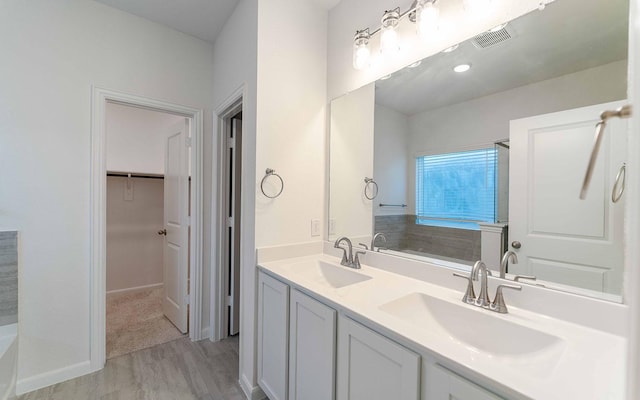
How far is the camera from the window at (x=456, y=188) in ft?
4.03

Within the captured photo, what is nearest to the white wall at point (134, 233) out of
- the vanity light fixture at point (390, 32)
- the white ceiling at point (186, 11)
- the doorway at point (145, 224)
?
the doorway at point (145, 224)

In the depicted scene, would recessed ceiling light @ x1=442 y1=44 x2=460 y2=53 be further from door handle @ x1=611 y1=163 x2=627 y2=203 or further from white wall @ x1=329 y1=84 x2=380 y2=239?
door handle @ x1=611 y1=163 x2=627 y2=203

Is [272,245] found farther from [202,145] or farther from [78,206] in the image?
[78,206]

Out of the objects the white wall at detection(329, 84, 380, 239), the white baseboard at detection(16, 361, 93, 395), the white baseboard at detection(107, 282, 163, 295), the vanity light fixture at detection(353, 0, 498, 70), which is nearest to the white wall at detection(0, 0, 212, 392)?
the white baseboard at detection(16, 361, 93, 395)

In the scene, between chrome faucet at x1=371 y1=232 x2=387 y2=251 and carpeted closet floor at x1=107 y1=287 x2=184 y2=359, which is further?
carpeted closet floor at x1=107 y1=287 x2=184 y2=359

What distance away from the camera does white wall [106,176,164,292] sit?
3389 mm

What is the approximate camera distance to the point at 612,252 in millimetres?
906

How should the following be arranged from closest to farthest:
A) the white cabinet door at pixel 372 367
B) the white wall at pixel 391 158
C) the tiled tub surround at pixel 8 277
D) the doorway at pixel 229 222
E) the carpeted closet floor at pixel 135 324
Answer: the white cabinet door at pixel 372 367
the white wall at pixel 391 158
the tiled tub surround at pixel 8 277
the carpeted closet floor at pixel 135 324
the doorway at pixel 229 222

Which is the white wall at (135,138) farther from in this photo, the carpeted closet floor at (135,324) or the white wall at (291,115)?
the white wall at (291,115)

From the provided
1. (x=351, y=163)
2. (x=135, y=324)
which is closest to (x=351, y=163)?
(x=351, y=163)

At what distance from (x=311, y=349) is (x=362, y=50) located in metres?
1.73

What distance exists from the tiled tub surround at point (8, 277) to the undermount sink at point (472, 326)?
234cm

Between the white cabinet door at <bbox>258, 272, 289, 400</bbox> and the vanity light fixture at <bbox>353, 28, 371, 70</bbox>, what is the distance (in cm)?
144

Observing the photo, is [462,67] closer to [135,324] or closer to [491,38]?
[491,38]
